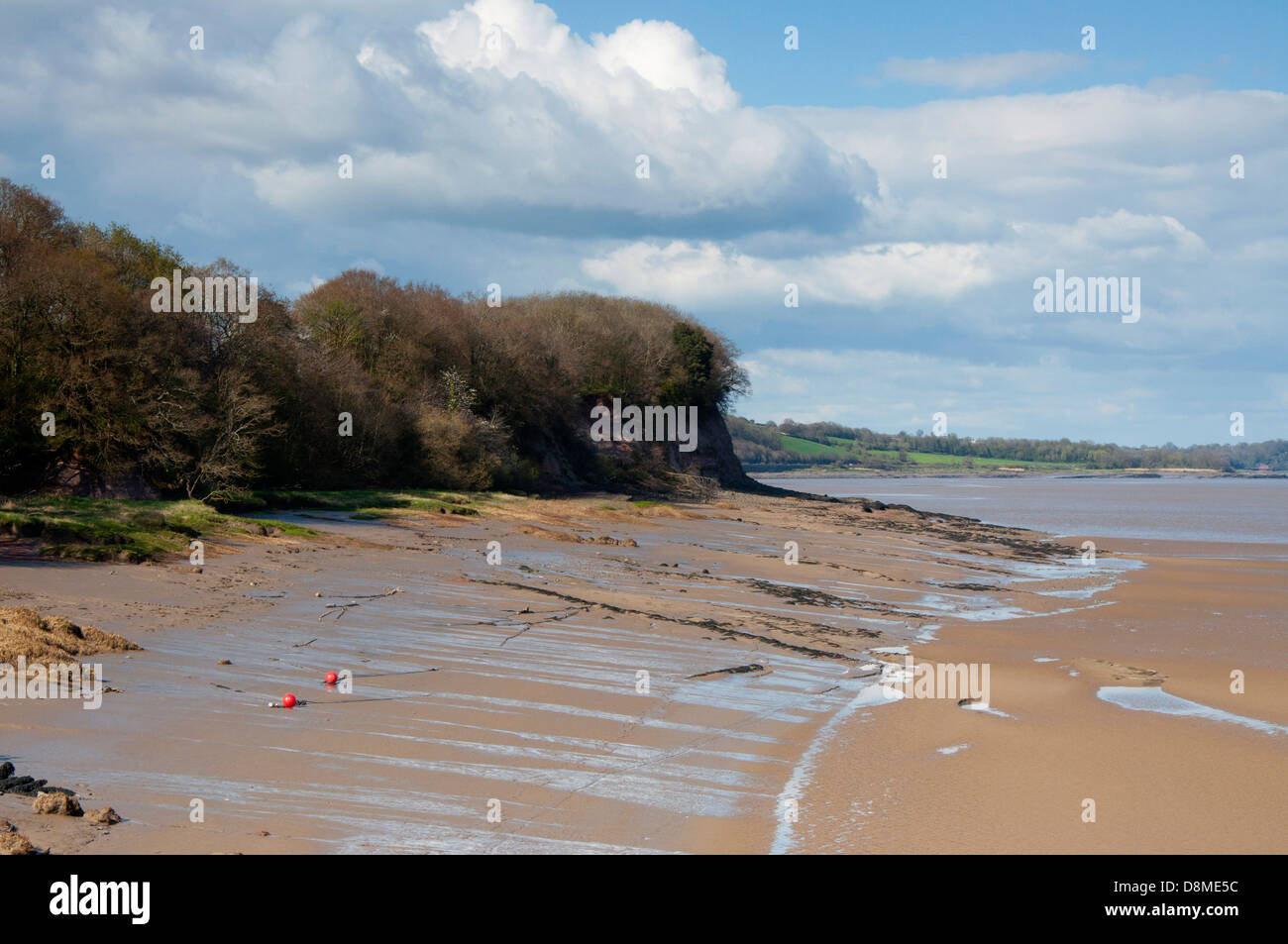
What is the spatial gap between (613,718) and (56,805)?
16.2 ft

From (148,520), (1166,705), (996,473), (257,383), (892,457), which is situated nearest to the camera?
(1166,705)

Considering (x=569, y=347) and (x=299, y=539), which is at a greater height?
(x=569, y=347)

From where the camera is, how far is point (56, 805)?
6.16 metres

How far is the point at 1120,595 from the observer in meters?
21.9

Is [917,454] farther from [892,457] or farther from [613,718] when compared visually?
[613,718]

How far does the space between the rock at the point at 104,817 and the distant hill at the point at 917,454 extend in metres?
124

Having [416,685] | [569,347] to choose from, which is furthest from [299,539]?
[569,347]

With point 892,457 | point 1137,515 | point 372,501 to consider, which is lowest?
point 1137,515

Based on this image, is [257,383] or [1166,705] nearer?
[1166,705]

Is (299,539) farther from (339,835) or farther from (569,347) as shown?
(569,347)

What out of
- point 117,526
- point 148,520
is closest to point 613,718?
point 117,526

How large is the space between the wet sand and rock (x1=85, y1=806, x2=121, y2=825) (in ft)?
0.22
